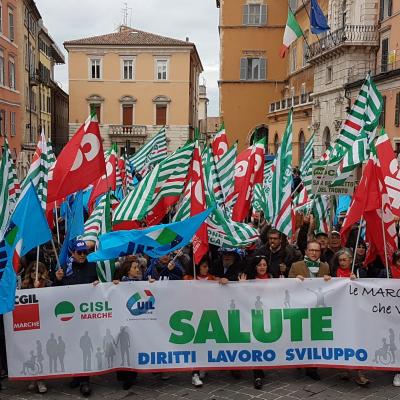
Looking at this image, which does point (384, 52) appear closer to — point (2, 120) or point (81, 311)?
point (2, 120)

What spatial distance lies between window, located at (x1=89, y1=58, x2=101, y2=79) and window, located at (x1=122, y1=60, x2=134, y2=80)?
2244 mm

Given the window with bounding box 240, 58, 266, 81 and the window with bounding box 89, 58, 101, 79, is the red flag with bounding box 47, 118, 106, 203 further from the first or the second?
the window with bounding box 89, 58, 101, 79

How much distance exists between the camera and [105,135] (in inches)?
2234

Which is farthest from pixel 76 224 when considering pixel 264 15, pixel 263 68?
pixel 264 15

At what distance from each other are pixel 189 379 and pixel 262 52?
1757 inches

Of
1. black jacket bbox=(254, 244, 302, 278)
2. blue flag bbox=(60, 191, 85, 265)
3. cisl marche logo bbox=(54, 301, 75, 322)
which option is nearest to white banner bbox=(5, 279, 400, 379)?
cisl marche logo bbox=(54, 301, 75, 322)

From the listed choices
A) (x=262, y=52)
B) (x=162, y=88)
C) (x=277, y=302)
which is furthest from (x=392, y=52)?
(x=162, y=88)

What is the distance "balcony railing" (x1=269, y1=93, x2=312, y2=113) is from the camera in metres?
37.9

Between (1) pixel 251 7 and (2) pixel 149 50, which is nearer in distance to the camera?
(1) pixel 251 7

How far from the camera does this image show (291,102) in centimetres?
3897

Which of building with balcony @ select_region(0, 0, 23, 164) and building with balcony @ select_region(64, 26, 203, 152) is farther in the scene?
building with balcony @ select_region(64, 26, 203, 152)

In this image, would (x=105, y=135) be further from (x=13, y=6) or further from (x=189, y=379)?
(x=189, y=379)

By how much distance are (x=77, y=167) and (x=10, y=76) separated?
32958 millimetres

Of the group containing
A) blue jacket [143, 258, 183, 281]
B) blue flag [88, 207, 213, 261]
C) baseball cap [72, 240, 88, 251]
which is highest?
blue flag [88, 207, 213, 261]
